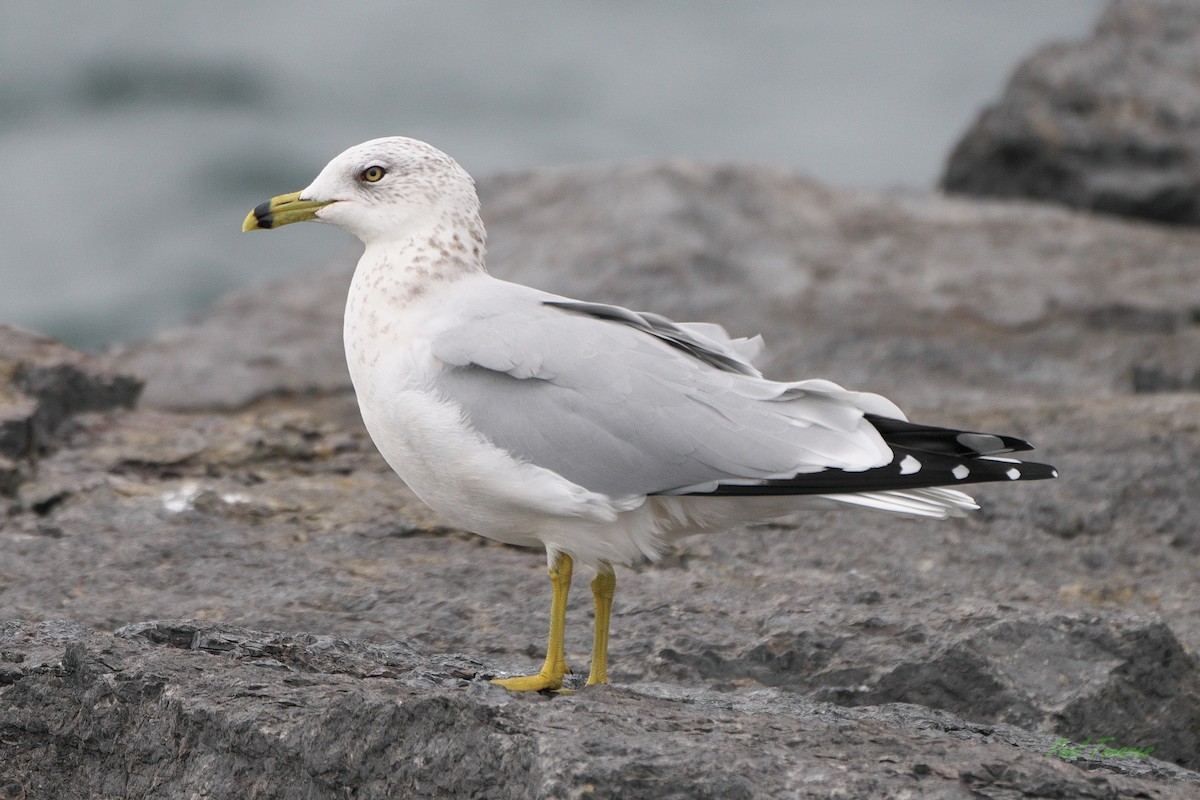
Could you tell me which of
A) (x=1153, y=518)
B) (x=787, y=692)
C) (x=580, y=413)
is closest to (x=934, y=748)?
(x=787, y=692)

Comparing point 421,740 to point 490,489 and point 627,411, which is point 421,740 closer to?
point 490,489

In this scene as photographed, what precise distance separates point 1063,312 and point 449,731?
6928 mm

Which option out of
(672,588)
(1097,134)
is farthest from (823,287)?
(672,588)

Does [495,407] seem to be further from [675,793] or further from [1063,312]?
[1063,312]

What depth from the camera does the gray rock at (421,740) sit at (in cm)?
346

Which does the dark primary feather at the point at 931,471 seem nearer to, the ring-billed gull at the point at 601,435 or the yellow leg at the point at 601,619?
the ring-billed gull at the point at 601,435

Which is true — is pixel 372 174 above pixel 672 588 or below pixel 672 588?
above

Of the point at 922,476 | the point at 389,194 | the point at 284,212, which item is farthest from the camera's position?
the point at 284,212

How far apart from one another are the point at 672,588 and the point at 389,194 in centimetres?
187

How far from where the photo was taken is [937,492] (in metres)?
4.33

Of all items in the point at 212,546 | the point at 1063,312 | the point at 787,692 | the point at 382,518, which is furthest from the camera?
the point at 1063,312

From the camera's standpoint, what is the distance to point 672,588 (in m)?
5.74

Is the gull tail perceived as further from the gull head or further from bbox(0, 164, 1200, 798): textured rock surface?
the gull head

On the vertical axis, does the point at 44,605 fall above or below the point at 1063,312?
below
